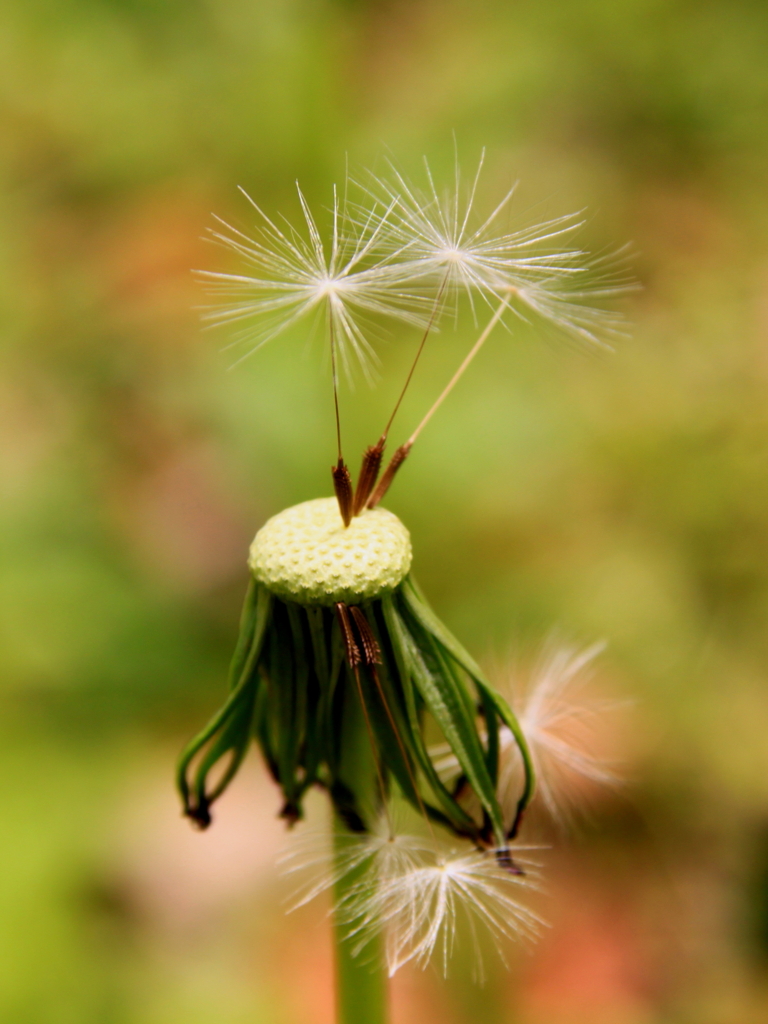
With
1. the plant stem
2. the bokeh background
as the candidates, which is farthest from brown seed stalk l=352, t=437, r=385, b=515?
the bokeh background

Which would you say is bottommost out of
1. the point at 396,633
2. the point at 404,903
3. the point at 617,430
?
the point at 404,903

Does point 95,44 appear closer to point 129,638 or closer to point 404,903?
point 129,638

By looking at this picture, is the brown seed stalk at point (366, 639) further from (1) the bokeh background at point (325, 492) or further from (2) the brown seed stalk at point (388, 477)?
(1) the bokeh background at point (325, 492)

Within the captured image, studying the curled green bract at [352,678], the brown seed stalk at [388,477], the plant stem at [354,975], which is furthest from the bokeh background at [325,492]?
the brown seed stalk at [388,477]

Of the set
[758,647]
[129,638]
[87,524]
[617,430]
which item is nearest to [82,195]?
[87,524]

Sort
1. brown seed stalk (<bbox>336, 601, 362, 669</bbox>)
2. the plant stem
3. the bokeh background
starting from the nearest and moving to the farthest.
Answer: brown seed stalk (<bbox>336, 601, 362, 669</bbox>) → the plant stem → the bokeh background

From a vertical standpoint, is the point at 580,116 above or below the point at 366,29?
below

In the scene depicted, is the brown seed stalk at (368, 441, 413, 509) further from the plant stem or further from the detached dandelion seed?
the plant stem

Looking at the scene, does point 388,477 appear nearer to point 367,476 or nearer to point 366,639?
point 367,476
